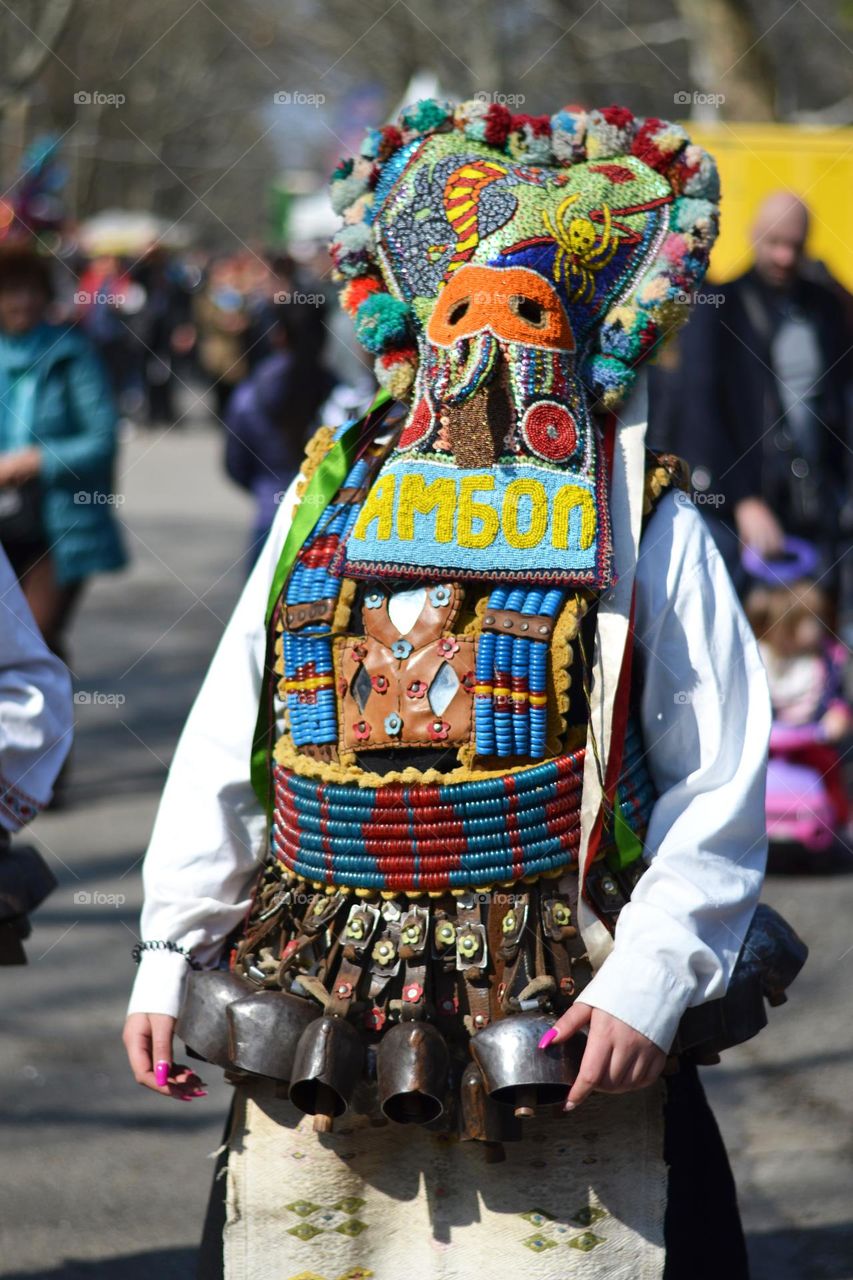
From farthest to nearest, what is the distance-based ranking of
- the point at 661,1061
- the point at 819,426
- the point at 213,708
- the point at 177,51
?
the point at 177,51 < the point at 819,426 < the point at 213,708 < the point at 661,1061

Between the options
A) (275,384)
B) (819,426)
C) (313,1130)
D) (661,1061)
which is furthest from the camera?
(275,384)

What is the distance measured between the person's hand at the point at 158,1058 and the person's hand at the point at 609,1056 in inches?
22.4

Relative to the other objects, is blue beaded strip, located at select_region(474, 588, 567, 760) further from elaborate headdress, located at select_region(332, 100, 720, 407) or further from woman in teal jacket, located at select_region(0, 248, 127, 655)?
woman in teal jacket, located at select_region(0, 248, 127, 655)

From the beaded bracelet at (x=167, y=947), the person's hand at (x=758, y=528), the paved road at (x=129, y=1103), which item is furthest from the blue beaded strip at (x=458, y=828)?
the person's hand at (x=758, y=528)

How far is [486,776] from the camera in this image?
2336 millimetres

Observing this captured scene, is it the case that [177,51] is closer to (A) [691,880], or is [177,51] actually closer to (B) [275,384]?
(B) [275,384]

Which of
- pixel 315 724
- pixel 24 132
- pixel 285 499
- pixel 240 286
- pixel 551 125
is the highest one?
pixel 24 132

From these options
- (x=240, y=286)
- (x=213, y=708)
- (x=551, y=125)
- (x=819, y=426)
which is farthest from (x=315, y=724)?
(x=240, y=286)

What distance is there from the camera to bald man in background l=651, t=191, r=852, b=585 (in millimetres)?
6180

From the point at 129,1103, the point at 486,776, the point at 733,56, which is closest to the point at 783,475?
the point at 129,1103

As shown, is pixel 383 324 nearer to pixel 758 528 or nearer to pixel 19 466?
pixel 758 528

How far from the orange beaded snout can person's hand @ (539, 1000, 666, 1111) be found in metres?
0.94

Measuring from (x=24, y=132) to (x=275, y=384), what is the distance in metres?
27.2

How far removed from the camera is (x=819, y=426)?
6.59m
